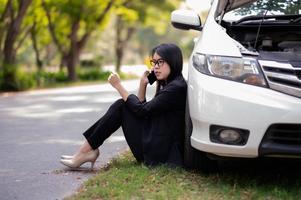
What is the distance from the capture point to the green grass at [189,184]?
432 centimetres

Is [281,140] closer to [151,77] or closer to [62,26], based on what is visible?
[151,77]

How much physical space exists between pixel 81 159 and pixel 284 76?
87.8 inches

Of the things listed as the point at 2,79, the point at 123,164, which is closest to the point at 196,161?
the point at 123,164

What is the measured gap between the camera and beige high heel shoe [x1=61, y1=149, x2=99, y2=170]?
5.42 metres

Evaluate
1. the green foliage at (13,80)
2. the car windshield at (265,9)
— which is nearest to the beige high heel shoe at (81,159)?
the car windshield at (265,9)

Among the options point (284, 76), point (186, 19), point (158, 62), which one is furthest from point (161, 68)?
point (284, 76)

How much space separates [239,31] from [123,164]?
1716mm

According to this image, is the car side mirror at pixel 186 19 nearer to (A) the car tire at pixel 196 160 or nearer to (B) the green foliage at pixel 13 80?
(A) the car tire at pixel 196 160

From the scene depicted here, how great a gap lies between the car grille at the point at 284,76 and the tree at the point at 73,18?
25205 mm

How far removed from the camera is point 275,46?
4906 millimetres

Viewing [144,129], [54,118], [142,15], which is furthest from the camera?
[142,15]

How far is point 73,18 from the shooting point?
2948 cm

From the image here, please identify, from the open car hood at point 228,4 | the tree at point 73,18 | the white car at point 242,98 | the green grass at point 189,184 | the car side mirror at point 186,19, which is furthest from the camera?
the tree at point 73,18

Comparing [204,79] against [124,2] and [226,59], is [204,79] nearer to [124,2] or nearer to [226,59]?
[226,59]
